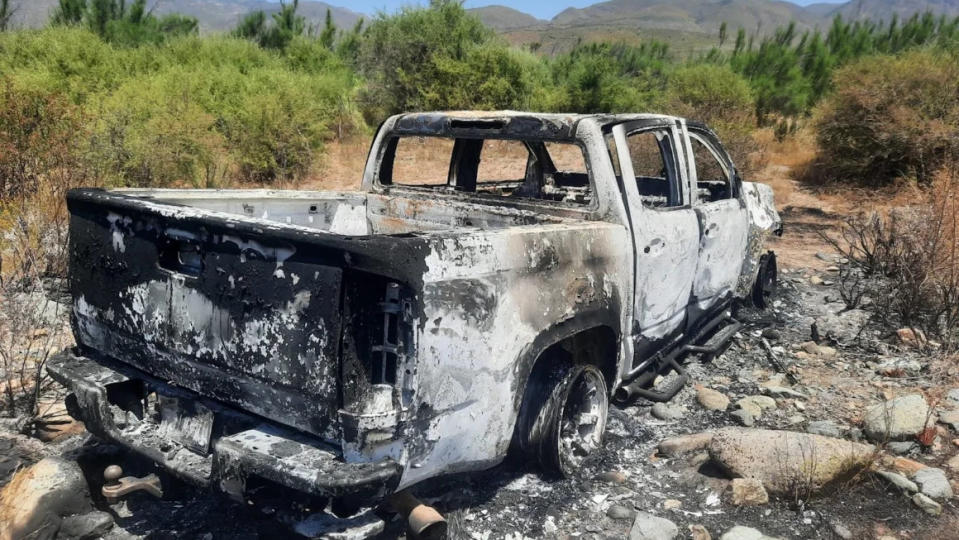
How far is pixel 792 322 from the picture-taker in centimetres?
594

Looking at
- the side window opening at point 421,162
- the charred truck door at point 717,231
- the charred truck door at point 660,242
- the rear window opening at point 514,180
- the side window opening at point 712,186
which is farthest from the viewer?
the side window opening at point 421,162

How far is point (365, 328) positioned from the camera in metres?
2.13

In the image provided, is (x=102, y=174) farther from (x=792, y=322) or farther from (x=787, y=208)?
(x=787, y=208)

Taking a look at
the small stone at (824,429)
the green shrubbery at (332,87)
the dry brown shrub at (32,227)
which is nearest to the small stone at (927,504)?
the small stone at (824,429)

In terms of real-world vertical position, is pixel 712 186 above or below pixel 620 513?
above

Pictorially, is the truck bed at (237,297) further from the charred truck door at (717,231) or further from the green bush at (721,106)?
the green bush at (721,106)

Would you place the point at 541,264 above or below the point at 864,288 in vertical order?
above

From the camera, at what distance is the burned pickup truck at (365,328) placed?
2.14 m

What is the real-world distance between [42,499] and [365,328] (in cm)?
183

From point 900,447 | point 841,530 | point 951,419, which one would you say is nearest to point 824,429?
point 900,447

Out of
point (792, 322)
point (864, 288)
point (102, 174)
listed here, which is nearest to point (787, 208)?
point (864, 288)

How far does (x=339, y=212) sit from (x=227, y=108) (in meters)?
11.2

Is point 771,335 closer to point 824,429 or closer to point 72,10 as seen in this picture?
point 824,429

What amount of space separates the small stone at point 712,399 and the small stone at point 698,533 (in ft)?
4.68
